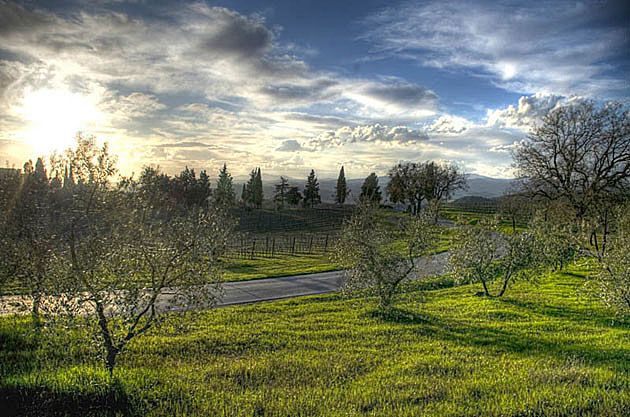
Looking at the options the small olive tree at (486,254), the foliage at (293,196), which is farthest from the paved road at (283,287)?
the foliage at (293,196)

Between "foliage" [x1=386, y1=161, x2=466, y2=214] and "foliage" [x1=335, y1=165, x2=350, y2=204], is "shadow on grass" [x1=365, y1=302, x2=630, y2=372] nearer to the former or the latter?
"foliage" [x1=386, y1=161, x2=466, y2=214]

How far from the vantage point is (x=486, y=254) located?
19.2m

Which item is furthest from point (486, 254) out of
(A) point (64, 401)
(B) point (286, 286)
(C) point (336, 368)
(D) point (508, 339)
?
(A) point (64, 401)

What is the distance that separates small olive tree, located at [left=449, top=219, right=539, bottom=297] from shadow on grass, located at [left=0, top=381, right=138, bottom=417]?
54.6ft

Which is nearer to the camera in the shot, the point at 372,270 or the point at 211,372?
the point at 211,372

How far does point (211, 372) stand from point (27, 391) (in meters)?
3.79

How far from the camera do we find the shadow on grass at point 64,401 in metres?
7.04

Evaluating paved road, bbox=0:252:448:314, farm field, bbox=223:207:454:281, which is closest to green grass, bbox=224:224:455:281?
farm field, bbox=223:207:454:281

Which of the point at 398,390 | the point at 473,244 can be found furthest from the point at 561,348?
the point at 473,244

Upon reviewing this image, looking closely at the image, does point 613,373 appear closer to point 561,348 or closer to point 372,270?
point 561,348

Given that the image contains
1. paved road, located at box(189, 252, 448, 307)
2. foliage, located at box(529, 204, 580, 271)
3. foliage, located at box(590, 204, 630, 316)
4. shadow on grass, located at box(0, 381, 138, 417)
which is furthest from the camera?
foliage, located at box(529, 204, 580, 271)

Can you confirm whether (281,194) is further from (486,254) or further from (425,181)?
(486,254)

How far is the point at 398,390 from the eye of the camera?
7875 mm

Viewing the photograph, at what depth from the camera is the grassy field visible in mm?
7203
